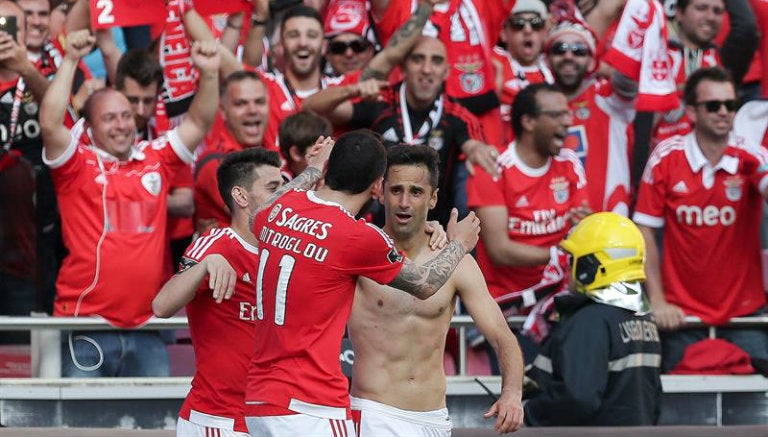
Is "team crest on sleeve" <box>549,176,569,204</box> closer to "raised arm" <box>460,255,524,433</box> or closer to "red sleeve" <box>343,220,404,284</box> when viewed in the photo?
"raised arm" <box>460,255,524,433</box>

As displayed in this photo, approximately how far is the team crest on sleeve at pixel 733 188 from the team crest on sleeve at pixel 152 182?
3.57 metres

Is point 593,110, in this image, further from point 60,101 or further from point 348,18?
point 60,101

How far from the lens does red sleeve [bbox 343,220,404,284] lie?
6.25 metres

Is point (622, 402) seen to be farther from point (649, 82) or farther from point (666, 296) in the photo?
point (649, 82)

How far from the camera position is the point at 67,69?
8773 millimetres

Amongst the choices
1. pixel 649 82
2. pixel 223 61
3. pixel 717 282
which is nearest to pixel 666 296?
pixel 717 282

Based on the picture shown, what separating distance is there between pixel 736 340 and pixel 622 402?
1631mm

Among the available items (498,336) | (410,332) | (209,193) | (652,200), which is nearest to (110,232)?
(209,193)

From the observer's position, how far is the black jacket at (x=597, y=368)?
7.69 meters

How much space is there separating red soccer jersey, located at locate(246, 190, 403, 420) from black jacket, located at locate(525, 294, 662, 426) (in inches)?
68.0

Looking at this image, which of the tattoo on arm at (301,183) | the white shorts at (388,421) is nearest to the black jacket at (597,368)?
the white shorts at (388,421)

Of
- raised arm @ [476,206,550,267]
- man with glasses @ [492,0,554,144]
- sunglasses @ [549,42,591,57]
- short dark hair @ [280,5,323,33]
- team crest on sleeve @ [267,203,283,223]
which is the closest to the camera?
team crest on sleeve @ [267,203,283,223]

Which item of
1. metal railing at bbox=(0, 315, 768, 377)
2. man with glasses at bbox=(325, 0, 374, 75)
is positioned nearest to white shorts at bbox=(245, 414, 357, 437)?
metal railing at bbox=(0, 315, 768, 377)

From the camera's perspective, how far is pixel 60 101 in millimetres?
8641
